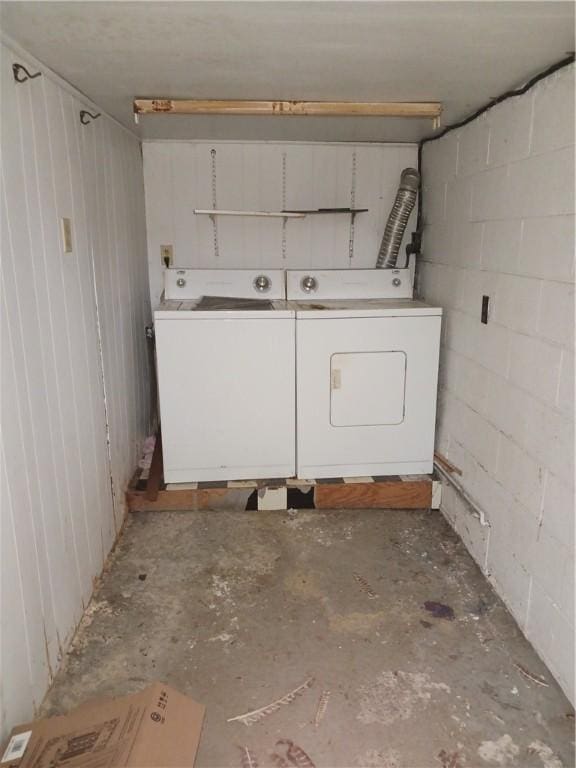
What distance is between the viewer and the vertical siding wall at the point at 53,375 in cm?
148

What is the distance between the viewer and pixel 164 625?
6.58 ft

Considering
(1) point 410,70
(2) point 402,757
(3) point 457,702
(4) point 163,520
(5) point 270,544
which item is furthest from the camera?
(4) point 163,520

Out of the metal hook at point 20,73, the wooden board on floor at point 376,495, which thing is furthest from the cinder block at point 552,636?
the metal hook at point 20,73

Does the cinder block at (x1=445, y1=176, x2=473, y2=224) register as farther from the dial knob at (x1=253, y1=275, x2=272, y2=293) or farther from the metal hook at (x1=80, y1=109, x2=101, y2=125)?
the metal hook at (x1=80, y1=109, x2=101, y2=125)

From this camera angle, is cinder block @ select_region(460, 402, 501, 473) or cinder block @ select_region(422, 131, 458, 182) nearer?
cinder block @ select_region(460, 402, 501, 473)

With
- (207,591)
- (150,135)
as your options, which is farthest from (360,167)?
(207,591)

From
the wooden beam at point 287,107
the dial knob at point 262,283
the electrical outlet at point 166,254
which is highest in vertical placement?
the wooden beam at point 287,107

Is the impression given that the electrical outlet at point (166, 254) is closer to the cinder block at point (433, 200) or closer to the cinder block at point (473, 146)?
the cinder block at point (433, 200)

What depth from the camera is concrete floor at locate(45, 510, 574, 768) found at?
5.06ft

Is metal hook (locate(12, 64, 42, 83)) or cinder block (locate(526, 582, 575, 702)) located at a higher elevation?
metal hook (locate(12, 64, 42, 83))

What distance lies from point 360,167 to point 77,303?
212cm

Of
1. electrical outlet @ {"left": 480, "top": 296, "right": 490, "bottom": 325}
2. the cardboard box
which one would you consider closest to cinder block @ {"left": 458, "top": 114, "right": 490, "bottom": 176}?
electrical outlet @ {"left": 480, "top": 296, "right": 490, "bottom": 325}

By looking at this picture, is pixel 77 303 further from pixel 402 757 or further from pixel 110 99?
pixel 402 757

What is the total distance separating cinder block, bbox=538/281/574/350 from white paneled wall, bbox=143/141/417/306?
1788mm
